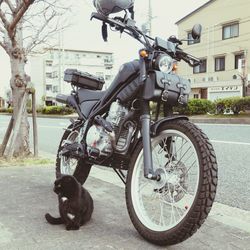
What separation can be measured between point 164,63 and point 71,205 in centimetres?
132

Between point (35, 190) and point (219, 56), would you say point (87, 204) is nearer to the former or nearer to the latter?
point (35, 190)

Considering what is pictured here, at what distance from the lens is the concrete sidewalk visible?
252cm

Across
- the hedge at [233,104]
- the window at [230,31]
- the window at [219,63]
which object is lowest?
the hedge at [233,104]

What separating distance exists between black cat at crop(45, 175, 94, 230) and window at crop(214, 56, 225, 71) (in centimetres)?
3236

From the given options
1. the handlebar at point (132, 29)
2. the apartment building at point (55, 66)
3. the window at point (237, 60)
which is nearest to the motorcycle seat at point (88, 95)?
the handlebar at point (132, 29)

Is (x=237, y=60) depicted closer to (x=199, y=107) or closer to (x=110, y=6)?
(x=199, y=107)

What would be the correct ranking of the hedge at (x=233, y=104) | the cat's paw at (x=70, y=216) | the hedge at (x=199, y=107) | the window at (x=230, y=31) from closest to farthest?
the cat's paw at (x=70, y=216) < the hedge at (x=233, y=104) < the hedge at (x=199, y=107) < the window at (x=230, y=31)

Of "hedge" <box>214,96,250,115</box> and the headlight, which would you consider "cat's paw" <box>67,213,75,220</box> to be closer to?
the headlight

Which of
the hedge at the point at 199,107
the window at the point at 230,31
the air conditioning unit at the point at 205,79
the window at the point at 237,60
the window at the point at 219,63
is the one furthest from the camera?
the air conditioning unit at the point at 205,79

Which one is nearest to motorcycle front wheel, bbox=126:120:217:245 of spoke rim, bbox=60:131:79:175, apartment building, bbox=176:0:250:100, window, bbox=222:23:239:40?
spoke rim, bbox=60:131:79:175

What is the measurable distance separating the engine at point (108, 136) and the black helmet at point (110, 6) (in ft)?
2.43

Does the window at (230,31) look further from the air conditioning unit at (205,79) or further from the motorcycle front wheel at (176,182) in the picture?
the motorcycle front wheel at (176,182)

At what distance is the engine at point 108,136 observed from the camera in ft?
10.1

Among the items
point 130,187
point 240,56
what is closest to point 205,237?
point 130,187
